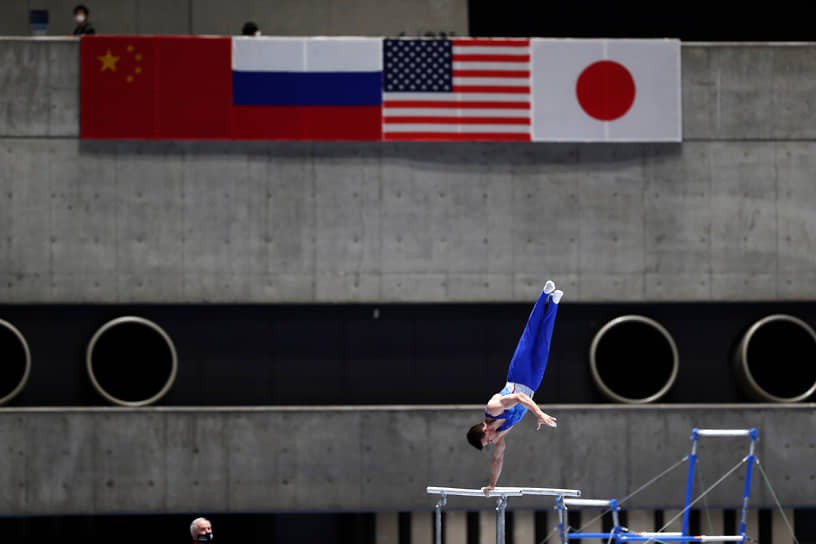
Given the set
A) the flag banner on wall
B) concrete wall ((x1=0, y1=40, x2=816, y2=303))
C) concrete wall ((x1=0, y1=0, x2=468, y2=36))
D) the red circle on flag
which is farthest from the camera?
concrete wall ((x1=0, y1=0, x2=468, y2=36))

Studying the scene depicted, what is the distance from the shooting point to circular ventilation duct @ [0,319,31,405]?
20891 mm

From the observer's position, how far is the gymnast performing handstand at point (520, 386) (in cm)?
1280

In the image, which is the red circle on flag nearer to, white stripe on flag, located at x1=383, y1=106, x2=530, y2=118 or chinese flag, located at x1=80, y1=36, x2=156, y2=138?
white stripe on flag, located at x1=383, y1=106, x2=530, y2=118

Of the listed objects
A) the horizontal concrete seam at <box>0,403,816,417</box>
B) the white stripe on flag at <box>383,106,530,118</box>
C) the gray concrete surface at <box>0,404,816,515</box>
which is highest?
the white stripe on flag at <box>383,106,530,118</box>

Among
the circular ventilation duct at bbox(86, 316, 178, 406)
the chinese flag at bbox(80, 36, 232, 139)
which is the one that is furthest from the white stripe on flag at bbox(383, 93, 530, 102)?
the circular ventilation duct at bbox(86, 316, 178, 406)

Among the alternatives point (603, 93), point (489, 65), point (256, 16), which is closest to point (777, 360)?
point (603, 93)

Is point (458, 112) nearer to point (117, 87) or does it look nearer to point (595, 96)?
point (595, 96)

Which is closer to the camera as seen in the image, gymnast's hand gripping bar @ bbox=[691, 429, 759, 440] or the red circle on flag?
gymnast's hand gripping bar @ bbox=[691, 429, 759, 440]

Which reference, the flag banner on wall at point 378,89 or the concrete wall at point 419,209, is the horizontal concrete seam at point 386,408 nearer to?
the concrete wall at point 419,209

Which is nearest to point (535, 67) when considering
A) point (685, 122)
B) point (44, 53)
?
point (685, 122)

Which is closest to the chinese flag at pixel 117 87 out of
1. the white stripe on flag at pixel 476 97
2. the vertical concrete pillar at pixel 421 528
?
the white stripe on flag at pixel 476 97

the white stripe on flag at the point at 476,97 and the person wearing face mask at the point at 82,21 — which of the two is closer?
the person wearing face mask at the point at 82,21

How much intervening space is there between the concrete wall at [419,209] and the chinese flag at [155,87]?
0.29 m

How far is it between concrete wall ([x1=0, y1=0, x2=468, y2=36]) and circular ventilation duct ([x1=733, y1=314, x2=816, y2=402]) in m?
8.44
